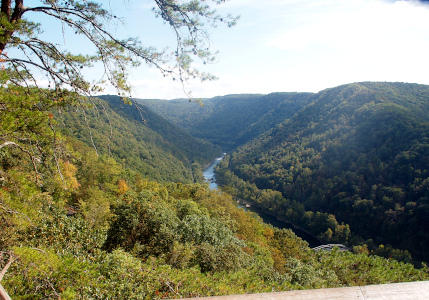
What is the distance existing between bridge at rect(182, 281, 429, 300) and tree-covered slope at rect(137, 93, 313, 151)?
439 ft

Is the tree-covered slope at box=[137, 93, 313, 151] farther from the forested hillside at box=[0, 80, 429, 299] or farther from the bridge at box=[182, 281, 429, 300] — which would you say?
the bridge at box=[182, 281, 429, 300]

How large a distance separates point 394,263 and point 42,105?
60.3ft

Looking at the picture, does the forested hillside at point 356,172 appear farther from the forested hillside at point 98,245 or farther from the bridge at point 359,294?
the bridge at point 359,294

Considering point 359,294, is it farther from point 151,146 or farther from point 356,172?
point 151,146

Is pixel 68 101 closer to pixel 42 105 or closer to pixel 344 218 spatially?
pixel 42 105

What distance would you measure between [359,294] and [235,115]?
17545 centimetres

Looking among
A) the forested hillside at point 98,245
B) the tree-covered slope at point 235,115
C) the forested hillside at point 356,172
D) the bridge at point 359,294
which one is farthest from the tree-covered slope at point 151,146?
the bridge at point 359,294

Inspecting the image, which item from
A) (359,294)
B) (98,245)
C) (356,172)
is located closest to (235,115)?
(356,172)

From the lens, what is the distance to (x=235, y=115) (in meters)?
174

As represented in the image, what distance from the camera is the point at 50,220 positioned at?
6.86 metres

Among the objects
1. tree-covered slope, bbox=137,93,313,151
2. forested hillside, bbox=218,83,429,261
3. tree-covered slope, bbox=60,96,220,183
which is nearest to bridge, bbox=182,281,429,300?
tree-covered slope, bbox=60,96,220,183

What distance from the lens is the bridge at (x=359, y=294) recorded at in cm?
110

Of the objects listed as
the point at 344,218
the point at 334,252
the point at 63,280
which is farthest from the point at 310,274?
the point at 344,218

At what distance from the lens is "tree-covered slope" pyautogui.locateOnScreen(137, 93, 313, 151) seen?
A: 14650 cm
